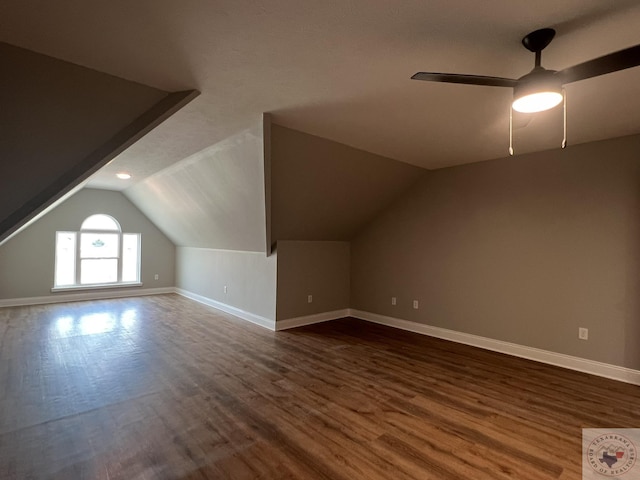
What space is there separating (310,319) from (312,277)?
0.68m

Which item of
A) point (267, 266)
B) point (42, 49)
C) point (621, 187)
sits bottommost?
point (267, 266)

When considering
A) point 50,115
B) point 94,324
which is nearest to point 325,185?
point 50,115

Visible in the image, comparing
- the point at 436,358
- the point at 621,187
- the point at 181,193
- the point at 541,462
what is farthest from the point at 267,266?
the point at 621,187

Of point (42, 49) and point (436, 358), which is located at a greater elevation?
point (42, 49)

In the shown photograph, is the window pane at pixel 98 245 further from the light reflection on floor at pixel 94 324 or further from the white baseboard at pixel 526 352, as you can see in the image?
the white baseboard at pixel 526 352

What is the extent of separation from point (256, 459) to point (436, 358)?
2.49m

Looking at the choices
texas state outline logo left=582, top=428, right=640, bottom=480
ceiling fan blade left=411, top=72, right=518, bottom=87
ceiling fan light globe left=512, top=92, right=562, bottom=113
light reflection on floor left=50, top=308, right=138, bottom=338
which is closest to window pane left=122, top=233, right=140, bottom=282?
light reflection on floor left=50, top=308, right=138, bottom=338

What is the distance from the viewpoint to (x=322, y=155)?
3.76 meters

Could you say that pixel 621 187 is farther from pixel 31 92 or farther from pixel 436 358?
pixel 31 92

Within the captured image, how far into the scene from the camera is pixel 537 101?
173 cm

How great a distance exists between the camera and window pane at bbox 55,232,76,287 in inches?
266

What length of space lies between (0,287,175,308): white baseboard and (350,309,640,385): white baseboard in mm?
5406

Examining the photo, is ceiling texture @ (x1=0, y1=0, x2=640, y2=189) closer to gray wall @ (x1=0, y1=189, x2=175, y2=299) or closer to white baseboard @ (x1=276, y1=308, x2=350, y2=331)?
white baseboard @ (x1=276, y1=308, x2=350, y2=331)

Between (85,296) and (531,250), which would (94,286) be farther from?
(531,250)
